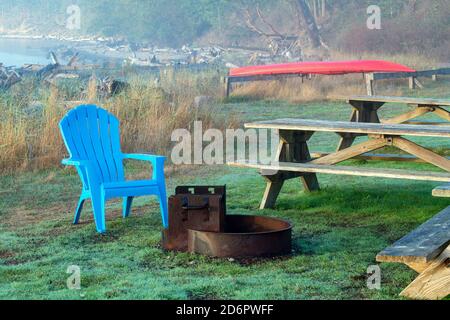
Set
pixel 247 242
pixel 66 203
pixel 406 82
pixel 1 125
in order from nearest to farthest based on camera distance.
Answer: pixel 247 242 → pixel 66 203 → pixel 1 125 → pixel 406 82

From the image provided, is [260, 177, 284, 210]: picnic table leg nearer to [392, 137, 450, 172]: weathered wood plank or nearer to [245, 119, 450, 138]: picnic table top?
[245, 119, 450, 138]: picnic table top

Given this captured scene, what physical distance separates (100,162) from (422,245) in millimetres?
3294

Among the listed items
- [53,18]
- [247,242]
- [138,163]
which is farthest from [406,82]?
[53,18]

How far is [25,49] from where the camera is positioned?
60.3 m

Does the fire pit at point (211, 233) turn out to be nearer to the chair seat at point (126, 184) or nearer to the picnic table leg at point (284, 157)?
the chair seat at point (126, 184)

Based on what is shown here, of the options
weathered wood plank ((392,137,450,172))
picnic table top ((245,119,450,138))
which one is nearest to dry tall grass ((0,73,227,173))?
picnic table top ((245,119,450,138))

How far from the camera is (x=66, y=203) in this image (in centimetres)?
873

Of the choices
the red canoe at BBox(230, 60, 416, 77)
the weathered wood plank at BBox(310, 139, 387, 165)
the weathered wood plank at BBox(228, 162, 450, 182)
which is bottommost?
the weathered wood plank at BBox(228, 162, 450, 182)

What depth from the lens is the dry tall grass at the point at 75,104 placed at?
34.3ft

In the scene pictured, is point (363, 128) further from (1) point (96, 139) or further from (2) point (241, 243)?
(1) point (96, 139)

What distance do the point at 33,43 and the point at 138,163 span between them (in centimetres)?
5655

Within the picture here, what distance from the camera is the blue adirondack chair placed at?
7.19 meters

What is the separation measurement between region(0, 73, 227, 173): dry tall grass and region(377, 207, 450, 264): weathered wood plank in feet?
18.6
